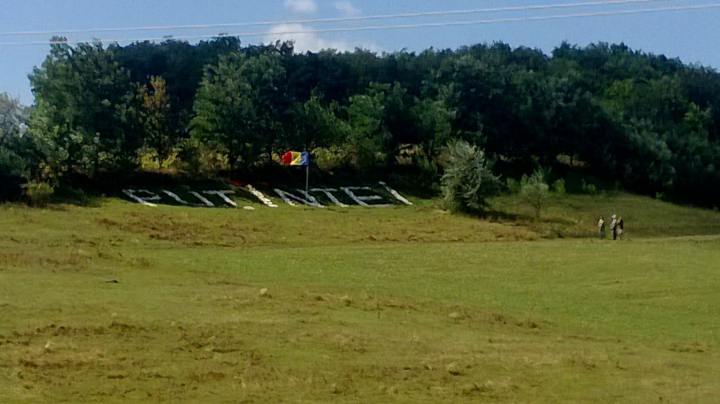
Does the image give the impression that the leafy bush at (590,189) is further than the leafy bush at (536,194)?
Yes

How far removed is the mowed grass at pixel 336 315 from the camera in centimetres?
1668

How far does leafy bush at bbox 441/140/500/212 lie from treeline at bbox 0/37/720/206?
1235 cm

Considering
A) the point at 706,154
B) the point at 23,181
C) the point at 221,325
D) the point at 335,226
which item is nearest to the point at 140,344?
the point at 221,325

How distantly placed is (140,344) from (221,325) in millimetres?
2839

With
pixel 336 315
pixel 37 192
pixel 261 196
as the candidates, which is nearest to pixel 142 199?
pixel 37 192

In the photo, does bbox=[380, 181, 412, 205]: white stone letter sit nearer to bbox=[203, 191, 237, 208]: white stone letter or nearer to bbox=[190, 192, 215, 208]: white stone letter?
bbox=[203, 191, 237, 208]: white stone letter

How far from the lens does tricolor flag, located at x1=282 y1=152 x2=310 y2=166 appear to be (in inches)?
2983

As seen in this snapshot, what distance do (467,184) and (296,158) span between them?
Result: 52.3ft

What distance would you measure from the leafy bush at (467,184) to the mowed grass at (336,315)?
49.8 ft

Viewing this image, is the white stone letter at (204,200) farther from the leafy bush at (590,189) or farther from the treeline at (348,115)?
the leafy bush at (590,189)

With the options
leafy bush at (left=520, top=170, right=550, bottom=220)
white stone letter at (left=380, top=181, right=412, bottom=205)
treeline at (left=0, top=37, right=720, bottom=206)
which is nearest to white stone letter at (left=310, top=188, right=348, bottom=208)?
treeline at (left=0, top=37, right=720, bottom=206)

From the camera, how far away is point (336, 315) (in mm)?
25125

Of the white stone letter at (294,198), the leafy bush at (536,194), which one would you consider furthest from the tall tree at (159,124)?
the leafy bush at (536,194)

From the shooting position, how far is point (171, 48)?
4375 inches
